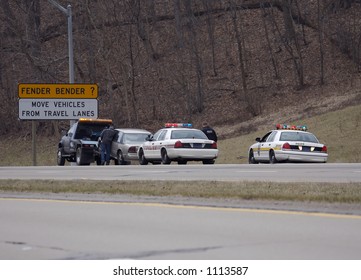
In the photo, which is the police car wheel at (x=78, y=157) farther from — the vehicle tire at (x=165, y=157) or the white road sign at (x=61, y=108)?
the vehicle tire at (x=165, y=157)

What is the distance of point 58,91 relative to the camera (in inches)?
1545

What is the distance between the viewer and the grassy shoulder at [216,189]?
1372 centimetres

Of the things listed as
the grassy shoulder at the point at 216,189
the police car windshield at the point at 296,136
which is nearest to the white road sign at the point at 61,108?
the police car windshield at the point at 296,136

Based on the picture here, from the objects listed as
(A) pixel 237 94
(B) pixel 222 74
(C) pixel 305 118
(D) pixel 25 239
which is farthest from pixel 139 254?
(B) pixel 222 74

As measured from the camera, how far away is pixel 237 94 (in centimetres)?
5572

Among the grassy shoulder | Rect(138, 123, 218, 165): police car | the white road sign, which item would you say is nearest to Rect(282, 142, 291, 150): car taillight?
Rect(138, 123, 218, 165): police car

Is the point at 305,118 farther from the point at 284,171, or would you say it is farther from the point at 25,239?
the point at 25,239

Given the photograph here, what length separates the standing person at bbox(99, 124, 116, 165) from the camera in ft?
107

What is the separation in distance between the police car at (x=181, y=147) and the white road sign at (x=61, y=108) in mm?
8437

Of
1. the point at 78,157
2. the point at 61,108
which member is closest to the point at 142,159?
the point at 78,157

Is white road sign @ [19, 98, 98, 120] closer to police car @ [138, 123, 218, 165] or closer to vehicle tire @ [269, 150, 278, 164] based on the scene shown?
police car @ [138, 123, 218, 165]

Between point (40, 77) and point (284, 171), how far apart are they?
37589 mm

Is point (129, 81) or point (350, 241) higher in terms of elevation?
point (129, 81)

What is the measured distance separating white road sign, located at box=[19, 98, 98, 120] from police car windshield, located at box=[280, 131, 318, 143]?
499 inches
